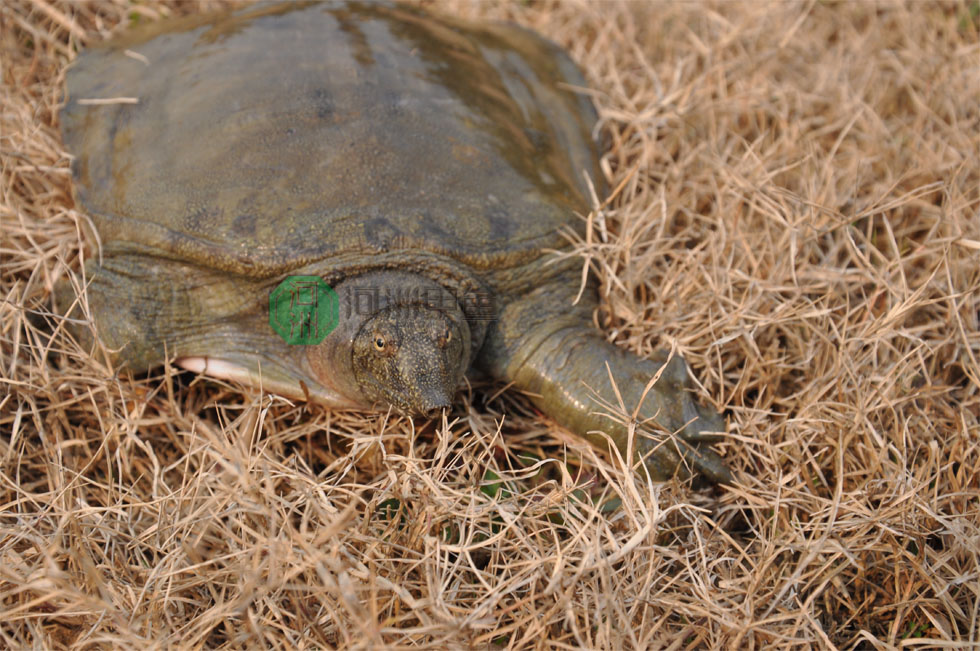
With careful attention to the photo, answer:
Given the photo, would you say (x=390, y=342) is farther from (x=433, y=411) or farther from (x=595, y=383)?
(x=595, y=383)

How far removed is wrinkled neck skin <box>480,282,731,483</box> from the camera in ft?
7.32

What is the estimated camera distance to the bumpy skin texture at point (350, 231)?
217 cm

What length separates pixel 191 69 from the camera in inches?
101

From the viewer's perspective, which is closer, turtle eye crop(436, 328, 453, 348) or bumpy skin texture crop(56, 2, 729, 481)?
turtle eye crop(436, 328, 453, 348)

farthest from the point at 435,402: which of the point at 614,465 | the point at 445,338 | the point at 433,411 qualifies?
the point at 614,465

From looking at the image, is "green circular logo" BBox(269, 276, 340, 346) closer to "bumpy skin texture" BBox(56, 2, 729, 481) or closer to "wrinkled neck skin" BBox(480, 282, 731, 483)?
"bumpy skin texture" BBox(56, 2, 729, 481)

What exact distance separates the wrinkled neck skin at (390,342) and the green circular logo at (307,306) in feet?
0.08

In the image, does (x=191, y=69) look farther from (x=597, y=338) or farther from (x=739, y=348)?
(x=739, y=348)

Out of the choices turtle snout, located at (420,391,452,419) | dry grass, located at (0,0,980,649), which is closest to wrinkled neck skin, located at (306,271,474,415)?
turtle snout, located at (420,391,452,419)

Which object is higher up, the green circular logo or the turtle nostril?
the green circular logo

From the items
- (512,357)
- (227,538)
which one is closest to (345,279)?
(512,357)

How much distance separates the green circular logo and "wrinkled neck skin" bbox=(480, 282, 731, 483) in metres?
0.51

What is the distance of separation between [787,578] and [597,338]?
2.92 feet

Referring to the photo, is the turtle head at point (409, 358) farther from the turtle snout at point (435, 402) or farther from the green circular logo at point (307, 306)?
the green circular logo at point (307, 306)
